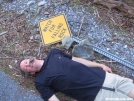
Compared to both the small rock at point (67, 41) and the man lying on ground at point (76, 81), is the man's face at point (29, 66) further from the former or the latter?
the small rock at point (67, 41)

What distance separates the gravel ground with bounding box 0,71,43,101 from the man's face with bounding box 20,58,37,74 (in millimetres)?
220

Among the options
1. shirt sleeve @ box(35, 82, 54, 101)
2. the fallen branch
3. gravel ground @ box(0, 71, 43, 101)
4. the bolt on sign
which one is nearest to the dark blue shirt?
shirt sleeve @ box(35, 82, 54, 101)

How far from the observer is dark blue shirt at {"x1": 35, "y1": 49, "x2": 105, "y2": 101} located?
2.38 metres

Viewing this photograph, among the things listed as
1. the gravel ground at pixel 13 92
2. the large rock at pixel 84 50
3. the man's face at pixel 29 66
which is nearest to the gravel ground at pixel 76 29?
the gravel ground at pixel 13 92

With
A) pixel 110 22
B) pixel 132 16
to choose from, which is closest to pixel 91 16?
pixel 110 22

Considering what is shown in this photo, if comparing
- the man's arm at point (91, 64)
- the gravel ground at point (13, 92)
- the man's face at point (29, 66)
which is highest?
the man's face at point (29, 66)

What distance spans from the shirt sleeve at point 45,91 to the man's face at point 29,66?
Result: 0.49 feet

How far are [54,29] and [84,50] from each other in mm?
395

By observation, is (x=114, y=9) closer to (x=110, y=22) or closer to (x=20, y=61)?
(x=110, y=22)

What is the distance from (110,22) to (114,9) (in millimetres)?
177

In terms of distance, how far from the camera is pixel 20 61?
2.74 metres

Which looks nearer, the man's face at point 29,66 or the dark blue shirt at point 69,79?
the dark blue shirt at point 69,79

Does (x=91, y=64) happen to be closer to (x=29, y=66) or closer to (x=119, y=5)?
(x=29, y=66)

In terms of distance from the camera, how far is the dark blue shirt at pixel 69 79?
7.80 ft
